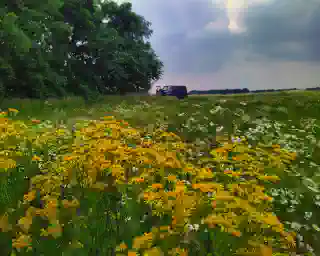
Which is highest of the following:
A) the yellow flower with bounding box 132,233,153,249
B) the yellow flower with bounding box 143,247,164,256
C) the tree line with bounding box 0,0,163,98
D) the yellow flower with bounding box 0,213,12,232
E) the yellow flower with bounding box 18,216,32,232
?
the tree line with bounding box 0,0,163,98

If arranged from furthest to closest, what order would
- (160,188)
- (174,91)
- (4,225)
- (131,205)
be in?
1. (174,91)
2. (131,205)
3. (4,225)
4. (160,188)

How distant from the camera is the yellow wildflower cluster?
2.51 metres

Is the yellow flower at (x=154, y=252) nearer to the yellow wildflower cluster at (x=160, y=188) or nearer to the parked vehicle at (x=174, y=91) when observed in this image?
the yellow wildflower cluster at (x=160, y=188)

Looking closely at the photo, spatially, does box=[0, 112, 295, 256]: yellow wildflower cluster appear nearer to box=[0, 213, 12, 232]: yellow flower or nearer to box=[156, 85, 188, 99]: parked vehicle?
box=[0, 213, 12, 232]: yellow flower

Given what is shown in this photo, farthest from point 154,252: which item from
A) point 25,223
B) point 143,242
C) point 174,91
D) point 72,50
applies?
point 174,91

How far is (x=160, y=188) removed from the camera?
9.82ft

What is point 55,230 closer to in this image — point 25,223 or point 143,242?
point 25,223

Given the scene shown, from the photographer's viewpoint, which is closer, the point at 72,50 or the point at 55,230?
the point at 55,230

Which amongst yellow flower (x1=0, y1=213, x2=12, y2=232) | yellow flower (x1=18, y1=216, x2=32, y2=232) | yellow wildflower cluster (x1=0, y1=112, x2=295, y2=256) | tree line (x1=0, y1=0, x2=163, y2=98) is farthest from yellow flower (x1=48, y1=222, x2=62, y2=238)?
tree line (x1=0, y1=0, x2=163, y2=98)

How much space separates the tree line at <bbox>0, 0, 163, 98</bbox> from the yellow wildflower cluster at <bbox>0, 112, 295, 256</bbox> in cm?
1450

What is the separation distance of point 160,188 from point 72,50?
28.6 m

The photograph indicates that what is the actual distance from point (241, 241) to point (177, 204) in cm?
56

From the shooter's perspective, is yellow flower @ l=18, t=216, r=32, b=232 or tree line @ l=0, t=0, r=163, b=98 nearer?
yellow flower @ l=18, t=216, r=32, b=232

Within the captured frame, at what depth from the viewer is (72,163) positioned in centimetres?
370
